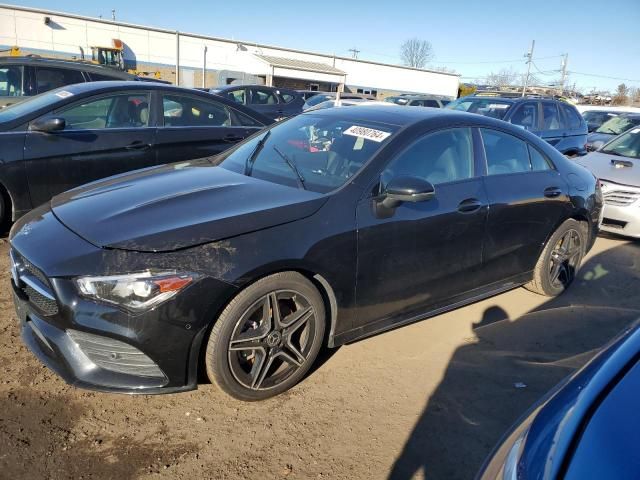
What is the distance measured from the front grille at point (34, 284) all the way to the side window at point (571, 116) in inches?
391

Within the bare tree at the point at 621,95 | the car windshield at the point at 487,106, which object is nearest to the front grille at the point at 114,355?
the car windshield at the point at 487,106

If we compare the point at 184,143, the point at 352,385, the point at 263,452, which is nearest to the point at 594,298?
the point at 352,385

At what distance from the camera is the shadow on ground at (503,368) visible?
2453mm

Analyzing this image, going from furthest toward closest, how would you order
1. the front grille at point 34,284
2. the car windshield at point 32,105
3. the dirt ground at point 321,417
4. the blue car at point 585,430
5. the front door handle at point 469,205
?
the car windshield at point 32,105 < the front door handle at point 469,205 < the front grille at point 34,284 < the dirt ground at point 321,417 < the blue car at point 585,430

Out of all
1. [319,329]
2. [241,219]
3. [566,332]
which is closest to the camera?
[241,219]

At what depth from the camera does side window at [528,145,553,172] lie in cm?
414

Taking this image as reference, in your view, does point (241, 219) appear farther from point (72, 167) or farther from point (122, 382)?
point (72, 167)

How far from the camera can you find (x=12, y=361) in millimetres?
2930

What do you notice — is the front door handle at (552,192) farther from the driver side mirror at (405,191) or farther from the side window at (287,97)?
the side window at (287,97)

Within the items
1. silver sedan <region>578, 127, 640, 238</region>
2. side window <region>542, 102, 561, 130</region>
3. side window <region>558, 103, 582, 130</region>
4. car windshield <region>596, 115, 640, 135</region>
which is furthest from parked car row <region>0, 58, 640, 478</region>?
car windshield <region>596, 115, 640, 135</region>

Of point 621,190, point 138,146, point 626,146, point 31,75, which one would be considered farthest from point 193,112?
point 626,146

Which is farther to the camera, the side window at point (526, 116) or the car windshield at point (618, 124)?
the car windshield at point (618, 124)

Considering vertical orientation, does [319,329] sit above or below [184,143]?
below

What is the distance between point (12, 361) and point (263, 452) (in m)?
1.69
